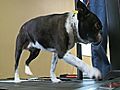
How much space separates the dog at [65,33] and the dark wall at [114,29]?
2.4 inches

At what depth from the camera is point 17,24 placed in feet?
7.50

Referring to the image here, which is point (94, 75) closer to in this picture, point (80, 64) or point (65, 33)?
point (80, 64)

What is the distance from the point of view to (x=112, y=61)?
1.04m

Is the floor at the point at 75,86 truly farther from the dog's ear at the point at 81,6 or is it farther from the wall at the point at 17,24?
the wall at the point at 17,24

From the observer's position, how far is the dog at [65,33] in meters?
0.96

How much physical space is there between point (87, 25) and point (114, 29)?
132mm

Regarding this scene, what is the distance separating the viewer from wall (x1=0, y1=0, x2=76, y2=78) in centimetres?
219

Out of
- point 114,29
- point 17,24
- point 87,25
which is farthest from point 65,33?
point 17,24

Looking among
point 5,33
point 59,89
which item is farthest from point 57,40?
point 5,33

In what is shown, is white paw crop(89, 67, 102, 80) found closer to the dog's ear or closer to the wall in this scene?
the dog's ear

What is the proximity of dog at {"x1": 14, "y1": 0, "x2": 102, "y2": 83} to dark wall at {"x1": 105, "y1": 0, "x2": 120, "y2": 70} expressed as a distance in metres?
0.06

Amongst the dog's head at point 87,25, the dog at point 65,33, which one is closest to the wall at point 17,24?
the dog at point 65,33

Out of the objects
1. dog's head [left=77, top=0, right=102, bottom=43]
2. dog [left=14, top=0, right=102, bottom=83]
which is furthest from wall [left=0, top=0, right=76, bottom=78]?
dog's head [left=77, top=0, right=102, bottom=43]

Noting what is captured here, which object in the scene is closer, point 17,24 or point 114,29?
point 114,29
